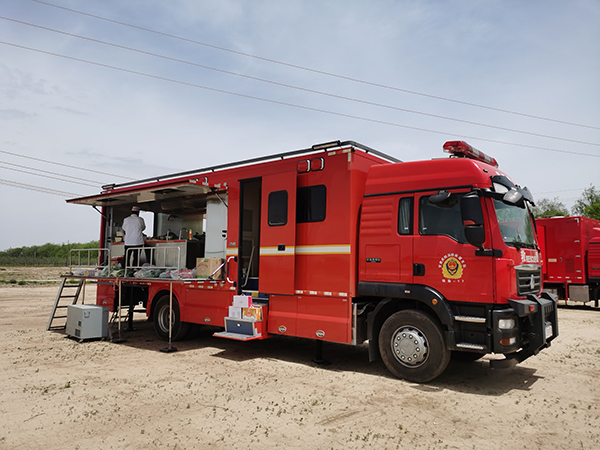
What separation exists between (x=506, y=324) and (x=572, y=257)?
13892 mm

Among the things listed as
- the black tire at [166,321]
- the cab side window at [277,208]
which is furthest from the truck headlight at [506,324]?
the black tire at [166,321]

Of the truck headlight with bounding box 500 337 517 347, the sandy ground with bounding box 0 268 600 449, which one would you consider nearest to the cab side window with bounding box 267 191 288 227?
the sandy ground with bounding box 0 268 600 449

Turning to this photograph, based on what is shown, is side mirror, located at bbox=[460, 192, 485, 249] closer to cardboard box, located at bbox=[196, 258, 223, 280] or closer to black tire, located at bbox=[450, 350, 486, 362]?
black tire, located at bbox=[450, 350, 486, 362]

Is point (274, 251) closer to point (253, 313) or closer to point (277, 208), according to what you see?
point (277, 208)

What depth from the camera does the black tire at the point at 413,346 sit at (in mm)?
6199

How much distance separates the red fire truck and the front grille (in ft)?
0.10

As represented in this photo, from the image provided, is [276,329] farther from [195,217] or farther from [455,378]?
[195,217]

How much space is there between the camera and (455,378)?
6797 mm

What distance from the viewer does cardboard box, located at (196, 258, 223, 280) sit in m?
8.89

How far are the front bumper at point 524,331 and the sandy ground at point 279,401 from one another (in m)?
0.49

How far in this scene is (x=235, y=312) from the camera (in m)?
8.34

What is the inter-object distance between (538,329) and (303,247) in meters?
3.68

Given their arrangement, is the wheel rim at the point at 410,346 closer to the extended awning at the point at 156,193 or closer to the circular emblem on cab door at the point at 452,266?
the circular emblem on cab door at the point at 452,266

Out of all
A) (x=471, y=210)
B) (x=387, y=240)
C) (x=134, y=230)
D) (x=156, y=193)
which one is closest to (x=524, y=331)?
(x=471, y=210)
